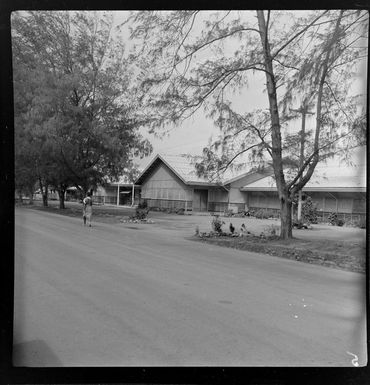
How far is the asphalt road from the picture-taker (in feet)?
8.07

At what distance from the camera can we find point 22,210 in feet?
8.18

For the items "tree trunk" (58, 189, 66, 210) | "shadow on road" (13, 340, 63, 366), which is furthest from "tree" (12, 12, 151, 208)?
"shadow on road" (13, 340, 63, 366)

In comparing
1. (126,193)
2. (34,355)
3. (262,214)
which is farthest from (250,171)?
(34,355)

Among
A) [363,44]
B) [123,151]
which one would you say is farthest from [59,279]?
[363,44]

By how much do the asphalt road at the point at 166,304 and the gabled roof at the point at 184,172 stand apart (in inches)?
22.0

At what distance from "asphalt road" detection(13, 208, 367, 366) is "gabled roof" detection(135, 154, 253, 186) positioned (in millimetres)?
558

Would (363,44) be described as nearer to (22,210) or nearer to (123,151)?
(22,210)

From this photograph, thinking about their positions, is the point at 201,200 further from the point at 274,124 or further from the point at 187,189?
the point at 274,124

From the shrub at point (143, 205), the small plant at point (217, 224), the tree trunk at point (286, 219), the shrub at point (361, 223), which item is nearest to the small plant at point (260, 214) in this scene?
the tree trunk at point (286, 219)

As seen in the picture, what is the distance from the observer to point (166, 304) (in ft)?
11.2

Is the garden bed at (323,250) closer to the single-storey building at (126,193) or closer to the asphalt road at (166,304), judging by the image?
the asphalt road at (166,304)

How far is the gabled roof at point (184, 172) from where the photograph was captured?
388 cm

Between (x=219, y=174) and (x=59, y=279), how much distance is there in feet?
6.04

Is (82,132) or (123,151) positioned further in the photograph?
(123,151)
